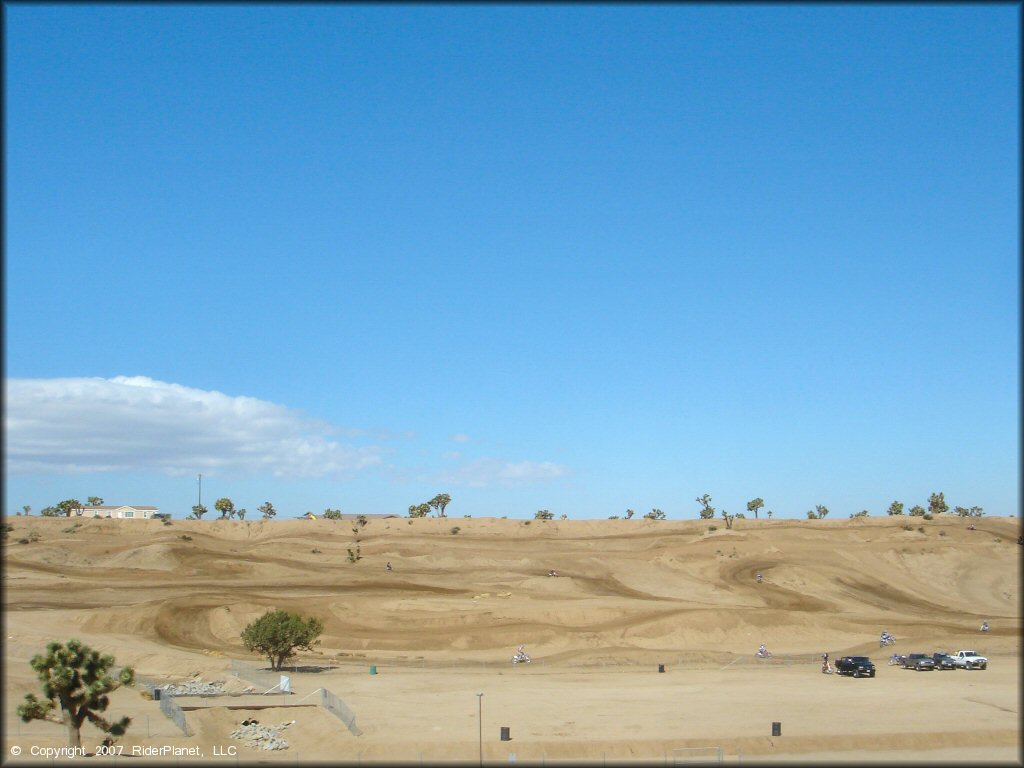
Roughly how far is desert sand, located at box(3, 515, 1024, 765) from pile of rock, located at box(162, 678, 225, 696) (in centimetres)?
165

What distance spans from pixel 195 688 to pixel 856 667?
38.2 metres

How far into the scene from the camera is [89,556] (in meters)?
116

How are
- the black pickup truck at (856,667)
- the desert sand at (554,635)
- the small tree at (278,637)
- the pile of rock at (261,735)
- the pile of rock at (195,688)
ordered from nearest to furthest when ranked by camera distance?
1. the pile of rock at (261,735)
2. the desert sand at (554,635)
3. the pile of rock at (195,688)
4. the black pickup truck at (856,667)
5. the small tree at (278,637)

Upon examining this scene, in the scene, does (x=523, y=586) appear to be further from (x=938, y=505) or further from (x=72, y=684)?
(x=938, y=505)

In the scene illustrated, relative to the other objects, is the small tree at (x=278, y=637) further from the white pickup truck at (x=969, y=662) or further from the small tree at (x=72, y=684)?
the white pickup truck at (x=969, y=662)

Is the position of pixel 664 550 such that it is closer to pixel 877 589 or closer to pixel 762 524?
pixel 877 589

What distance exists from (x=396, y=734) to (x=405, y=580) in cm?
6092

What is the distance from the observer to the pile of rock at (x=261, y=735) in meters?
39.2

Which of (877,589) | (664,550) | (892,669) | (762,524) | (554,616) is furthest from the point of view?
(762,524)

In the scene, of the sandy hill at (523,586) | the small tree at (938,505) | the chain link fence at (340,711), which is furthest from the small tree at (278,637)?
the small tree at (938,505)

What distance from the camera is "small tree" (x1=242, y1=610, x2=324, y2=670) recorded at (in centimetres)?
5866

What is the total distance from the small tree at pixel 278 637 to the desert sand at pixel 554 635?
7.64ft

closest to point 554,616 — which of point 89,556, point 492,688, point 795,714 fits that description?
point 492,688

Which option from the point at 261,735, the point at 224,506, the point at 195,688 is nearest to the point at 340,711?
the point at 261,735
